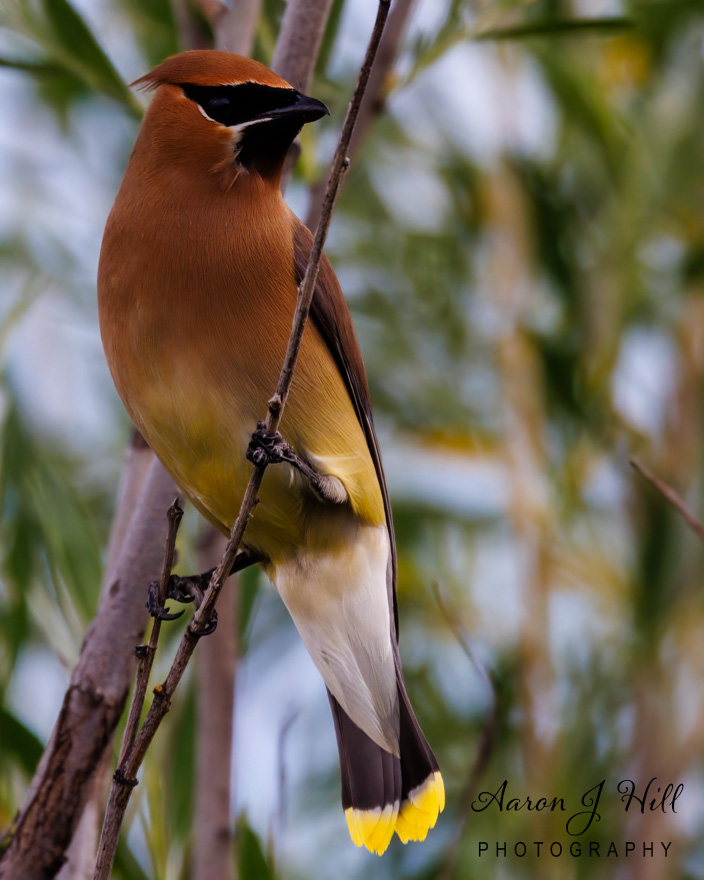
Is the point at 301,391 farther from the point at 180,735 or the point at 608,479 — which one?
the point at 608,479

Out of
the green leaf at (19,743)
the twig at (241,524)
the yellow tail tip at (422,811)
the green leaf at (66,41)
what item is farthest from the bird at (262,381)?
the green leaf at (19,743)

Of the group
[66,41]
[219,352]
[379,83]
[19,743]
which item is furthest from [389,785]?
[66,41]

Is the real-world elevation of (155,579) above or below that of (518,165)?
below

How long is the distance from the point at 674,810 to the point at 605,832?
1.01 ft

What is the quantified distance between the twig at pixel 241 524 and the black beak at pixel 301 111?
0.80 m

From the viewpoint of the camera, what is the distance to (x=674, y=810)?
3342 mm

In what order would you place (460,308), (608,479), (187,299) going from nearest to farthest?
(187,299)
(608,479)
(460,308)

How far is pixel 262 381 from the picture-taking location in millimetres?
2779

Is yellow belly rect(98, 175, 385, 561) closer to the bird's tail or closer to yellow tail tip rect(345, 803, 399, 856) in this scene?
the bird's tail

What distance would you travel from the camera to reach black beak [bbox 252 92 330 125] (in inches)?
109

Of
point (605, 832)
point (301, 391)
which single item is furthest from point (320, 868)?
point (301, 391)

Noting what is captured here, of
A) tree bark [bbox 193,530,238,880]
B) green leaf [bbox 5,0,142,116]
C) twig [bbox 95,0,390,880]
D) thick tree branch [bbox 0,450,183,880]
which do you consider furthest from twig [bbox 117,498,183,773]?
green leaf [bbox 5,0,142,116]

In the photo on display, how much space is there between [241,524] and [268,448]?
0.48m

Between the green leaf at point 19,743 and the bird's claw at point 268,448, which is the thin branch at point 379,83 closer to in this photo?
the bird's claw at point 268,448
